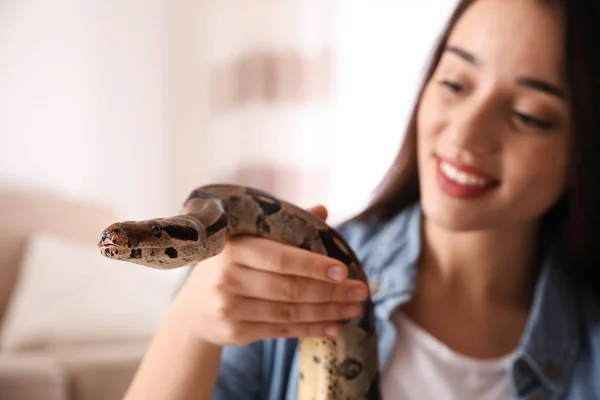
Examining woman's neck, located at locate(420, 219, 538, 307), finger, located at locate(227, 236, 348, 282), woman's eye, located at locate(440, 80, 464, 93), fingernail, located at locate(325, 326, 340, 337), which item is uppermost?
woman's eye, located at locate(440, 80, 464, 93)

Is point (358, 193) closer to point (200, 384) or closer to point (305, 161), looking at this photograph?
point (305, 161)

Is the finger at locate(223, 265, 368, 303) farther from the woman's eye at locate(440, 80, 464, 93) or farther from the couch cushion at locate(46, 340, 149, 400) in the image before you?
the couch cushion at locate(46, 340, 149, 400)

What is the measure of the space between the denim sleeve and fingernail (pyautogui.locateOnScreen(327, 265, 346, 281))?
9.8 inches

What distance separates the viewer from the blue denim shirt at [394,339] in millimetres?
815

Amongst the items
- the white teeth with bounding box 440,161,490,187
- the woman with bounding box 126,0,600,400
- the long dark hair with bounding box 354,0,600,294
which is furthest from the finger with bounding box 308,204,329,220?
the long dark hair with bounding box 354,0,600,294

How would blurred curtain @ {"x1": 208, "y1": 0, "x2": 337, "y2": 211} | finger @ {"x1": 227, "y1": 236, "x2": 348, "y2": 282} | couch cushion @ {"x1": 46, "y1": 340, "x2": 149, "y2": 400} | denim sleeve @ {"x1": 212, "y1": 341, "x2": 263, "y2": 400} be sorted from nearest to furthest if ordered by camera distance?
finger @ {"x1": 227, "y1": 236, "x2": 348, "y2": 282} < denim sleeve @ {"x1": 212, "y1": 341, "x2": 263, "y2": 400} < couch cushion @ {"x1": 46, "y1": 340, "x2": 149, "y2": 400} < blurred curtain @ {"x1": 208, "y1": 0, "x2": 337, "y2": 211}

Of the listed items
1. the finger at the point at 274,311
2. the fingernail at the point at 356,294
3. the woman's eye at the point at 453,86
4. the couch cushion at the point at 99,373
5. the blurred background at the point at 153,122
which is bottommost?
the couch cushion at the point at 99,373

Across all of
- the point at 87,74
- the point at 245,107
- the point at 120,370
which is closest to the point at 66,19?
the point at 87,74

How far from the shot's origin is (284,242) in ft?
2.15

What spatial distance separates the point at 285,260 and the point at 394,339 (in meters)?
0.31

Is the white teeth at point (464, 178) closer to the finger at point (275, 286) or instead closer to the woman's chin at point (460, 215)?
the woman's chin at point (460, 215)

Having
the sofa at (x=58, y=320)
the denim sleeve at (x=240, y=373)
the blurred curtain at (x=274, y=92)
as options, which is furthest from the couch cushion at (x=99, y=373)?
the blurred curtain at (x=274, y=92)

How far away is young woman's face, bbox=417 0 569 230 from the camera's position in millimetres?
783

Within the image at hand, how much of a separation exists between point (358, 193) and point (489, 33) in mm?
1487
